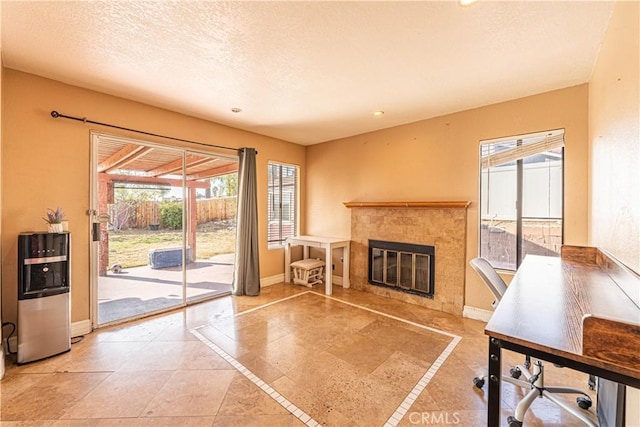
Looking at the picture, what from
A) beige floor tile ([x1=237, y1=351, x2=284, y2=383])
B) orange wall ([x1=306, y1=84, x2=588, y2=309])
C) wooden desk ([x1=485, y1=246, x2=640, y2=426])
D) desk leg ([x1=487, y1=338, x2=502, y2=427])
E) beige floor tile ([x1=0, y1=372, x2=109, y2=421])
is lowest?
beige floor tile ([x1=0, y1=372, x2=109, y2=421])

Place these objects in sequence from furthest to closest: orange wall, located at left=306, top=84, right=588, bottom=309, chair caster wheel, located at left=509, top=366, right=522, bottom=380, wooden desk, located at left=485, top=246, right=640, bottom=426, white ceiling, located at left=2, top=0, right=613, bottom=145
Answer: orange wall, located at left=306, top=84, right=588, bottom=309 < chair caster wheel, located at left=509, top=366, right=522, bottom=380 < white ceiling, located at left=2, top=0, right=613, bottom=145 < wooden desk, located at left=485, top=246, right=640, bottom=426

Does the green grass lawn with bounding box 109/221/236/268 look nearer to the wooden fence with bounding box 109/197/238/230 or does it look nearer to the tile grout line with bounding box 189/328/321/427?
the wooden fence with bounding box 109/197/238/230

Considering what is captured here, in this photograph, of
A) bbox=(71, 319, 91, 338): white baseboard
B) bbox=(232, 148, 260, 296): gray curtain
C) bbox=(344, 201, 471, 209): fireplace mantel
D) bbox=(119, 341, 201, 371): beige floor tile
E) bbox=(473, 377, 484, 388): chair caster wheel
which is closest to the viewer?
bbox=(473, 377, 484, 388): chair caster wheel

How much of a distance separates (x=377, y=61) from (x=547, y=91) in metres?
1.92

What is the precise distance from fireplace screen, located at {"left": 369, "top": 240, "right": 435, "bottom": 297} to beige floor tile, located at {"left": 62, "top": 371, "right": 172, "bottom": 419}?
116 inches

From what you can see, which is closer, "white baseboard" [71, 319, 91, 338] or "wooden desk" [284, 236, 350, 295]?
"white baseboard" [71, 319, 91, 338]

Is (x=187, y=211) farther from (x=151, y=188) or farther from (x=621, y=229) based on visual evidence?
(x=621, y=229)

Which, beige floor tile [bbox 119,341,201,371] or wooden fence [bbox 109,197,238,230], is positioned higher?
wooden fence [bbox 109,197,238,230]

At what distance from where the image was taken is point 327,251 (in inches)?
161

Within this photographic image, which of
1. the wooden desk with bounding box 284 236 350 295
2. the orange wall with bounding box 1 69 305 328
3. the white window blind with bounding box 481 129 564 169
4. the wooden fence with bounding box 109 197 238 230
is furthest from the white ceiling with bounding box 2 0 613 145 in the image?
the wooden desk with bounding box 284 236 350 295

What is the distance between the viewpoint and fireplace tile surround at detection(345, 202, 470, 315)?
3299 mm

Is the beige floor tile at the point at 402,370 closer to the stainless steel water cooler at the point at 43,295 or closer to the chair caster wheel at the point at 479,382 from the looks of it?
the chair caster wheel at the point at 479,382

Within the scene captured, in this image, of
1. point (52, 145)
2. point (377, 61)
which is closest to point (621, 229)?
point (377, 61)

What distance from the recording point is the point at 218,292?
13.1 ft
